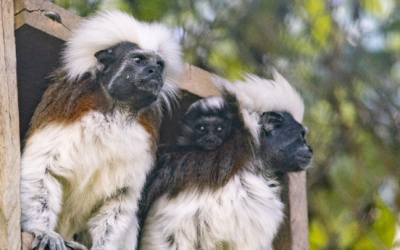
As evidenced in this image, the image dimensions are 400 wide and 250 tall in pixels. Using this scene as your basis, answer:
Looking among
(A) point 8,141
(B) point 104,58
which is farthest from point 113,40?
(A) point 8,141

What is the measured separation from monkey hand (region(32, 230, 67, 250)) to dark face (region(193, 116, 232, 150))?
1.30 metres

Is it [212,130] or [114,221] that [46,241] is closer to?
[114,221]

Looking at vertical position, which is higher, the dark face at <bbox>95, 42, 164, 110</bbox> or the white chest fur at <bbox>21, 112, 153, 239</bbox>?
the dark face at <bbox>95, 42, 164, 110</bbox>

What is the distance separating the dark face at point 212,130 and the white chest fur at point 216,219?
0.31 meters

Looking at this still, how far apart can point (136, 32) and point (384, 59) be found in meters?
2.69

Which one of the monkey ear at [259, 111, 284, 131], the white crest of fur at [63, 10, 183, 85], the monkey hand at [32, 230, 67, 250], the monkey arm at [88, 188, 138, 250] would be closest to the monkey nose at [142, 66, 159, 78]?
the white crest of fur at [63, 10, 183, 85]

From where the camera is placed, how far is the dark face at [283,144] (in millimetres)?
4621

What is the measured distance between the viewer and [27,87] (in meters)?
4.23

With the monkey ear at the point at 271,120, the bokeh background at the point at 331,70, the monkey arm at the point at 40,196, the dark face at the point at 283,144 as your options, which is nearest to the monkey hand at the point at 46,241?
the monkey arm at the point at 40,196

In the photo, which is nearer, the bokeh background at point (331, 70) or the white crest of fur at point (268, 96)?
the white crest of fur at point (268, 96)

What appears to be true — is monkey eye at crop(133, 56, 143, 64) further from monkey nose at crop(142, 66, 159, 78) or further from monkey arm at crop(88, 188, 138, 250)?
monkey arm at crop(88, 188, 138, 250)

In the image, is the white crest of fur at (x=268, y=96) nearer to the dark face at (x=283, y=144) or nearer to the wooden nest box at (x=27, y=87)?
the dark face at (x=283, y=144)

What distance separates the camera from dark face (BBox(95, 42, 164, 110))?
4039 millimetres

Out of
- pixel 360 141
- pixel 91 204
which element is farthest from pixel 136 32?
pixel 360 141
